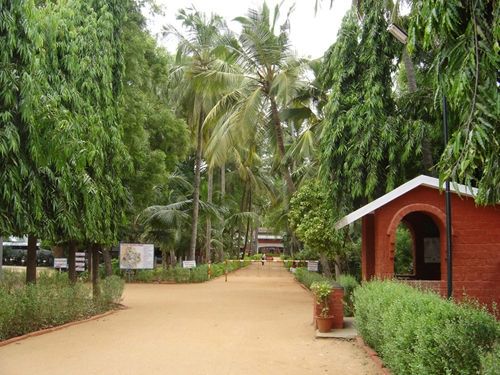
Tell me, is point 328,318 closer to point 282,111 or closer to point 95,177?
point 95,177

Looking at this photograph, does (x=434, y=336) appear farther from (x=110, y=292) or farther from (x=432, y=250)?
(x=110, y=292)

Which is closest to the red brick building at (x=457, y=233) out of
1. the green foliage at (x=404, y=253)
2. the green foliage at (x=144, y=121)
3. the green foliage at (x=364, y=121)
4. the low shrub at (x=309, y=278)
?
the green foliage at (x=364, y=121)

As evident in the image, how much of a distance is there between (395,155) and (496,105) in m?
12.2

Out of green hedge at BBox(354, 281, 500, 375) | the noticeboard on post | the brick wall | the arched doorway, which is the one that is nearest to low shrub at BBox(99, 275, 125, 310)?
the brick wall

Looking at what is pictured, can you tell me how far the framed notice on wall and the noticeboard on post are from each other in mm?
14945

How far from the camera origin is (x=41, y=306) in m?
11.8

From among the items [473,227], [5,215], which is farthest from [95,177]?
[473,227]

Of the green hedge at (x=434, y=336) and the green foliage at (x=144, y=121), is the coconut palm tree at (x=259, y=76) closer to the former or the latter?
the green foliage at (x=144, y=121)

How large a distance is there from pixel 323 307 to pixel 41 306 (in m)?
6.25

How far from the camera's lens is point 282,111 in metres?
23.4

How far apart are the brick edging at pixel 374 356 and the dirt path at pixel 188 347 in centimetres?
10

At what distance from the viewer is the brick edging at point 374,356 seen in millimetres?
7657

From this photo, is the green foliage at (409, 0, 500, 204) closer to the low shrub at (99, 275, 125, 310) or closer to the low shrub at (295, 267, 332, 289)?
the low shrub at (99, 275, 125, 310)

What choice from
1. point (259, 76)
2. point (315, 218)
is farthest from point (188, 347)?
point (259, 76)
